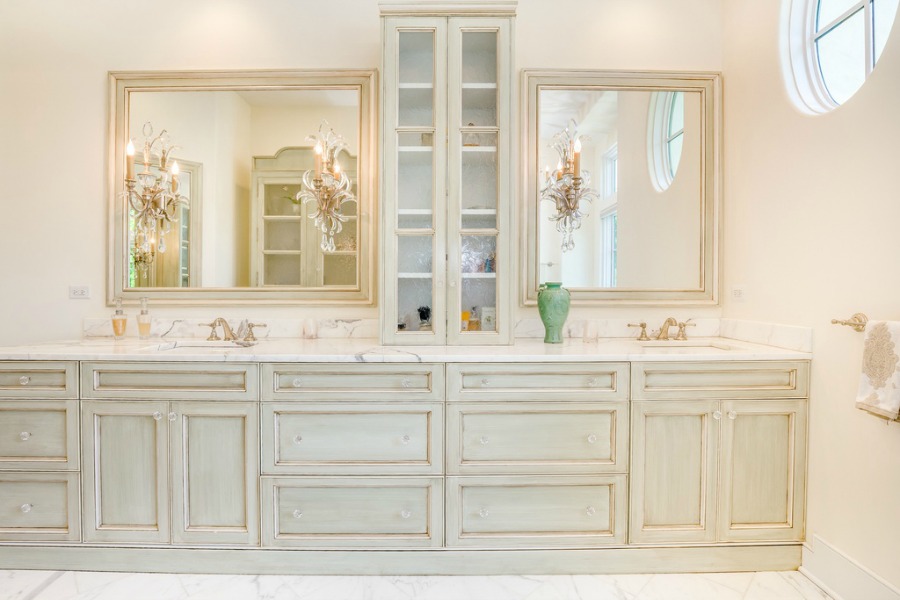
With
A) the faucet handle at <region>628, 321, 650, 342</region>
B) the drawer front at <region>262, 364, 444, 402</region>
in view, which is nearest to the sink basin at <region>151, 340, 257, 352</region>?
the drawer front at <region>262, 364, 444, 402</region>

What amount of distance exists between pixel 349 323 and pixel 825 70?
2503 millimetres

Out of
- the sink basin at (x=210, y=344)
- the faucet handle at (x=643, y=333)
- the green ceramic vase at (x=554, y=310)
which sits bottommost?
the sink basin at (x=210, y=344)

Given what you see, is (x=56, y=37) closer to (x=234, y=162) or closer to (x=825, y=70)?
(x=234, y=162)

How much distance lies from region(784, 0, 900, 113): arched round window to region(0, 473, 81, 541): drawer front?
3.57 m

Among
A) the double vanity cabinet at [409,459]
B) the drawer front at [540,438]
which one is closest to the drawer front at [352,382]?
the double vanity cabinet at [409,459]

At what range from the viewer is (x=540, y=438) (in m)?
2.07

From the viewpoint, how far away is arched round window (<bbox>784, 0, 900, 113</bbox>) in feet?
6.21

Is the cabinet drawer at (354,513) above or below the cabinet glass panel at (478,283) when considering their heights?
below

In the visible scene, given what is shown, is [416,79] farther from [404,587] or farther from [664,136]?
[404,587]

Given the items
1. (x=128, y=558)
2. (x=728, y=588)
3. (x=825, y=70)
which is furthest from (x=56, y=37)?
(x=728, y=588)

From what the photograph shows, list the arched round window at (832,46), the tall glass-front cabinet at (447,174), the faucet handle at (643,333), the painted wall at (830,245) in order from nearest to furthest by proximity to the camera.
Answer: the painted wall at (830,245) < the arched round window at (832,46) < the tall glass-front cabinet at (447,174) < the faucet handle at (643,333)

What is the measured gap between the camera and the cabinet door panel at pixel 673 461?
2.07 metres

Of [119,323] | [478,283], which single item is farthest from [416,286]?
[119,323]

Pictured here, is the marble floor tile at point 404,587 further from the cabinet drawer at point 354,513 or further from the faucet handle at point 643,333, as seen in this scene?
the faucet handle at point 643,333
